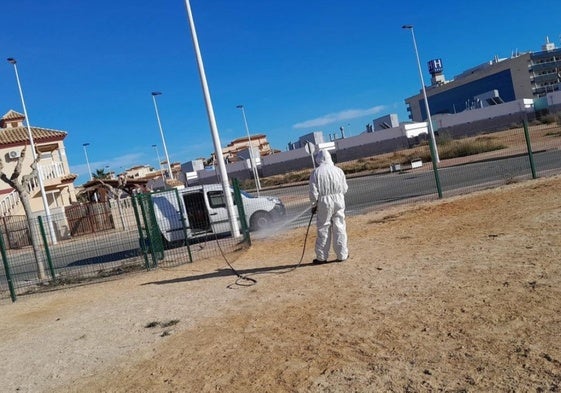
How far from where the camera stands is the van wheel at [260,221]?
635 inches

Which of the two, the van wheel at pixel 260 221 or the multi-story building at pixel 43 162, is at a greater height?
the multi-story building at pixel 43 162

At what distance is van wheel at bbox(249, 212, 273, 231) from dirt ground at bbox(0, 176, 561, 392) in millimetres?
5777

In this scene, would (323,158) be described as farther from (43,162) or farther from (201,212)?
(43,162)

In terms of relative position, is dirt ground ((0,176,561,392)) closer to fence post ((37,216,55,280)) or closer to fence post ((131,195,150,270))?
fence post ((131,195,150,270))

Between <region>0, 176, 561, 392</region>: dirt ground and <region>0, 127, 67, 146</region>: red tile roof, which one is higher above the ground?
<region>0, 127, 67, 146</region>: red tile roof

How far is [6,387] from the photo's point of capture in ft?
18.0

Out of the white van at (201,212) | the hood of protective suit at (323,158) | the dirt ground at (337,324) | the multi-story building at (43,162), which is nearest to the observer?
the dirt ground at (337,324)

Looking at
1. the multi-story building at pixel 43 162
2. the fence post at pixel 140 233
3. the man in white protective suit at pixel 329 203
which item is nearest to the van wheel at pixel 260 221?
the fence post at pixel 140 233

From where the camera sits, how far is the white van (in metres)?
13.3

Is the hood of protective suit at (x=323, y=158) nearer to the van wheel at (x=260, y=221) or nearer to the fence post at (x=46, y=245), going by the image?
the fence post at (x=46, y=245)

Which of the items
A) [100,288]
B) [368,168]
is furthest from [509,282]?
[368,168]

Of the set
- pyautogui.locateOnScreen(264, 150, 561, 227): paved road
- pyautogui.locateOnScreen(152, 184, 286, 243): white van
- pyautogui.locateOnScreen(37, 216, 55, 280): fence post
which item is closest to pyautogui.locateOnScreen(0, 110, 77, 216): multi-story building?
pyautogui.locateOnScreen(264, 150, 561, 227): paved road

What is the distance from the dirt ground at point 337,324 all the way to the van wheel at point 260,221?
578cm

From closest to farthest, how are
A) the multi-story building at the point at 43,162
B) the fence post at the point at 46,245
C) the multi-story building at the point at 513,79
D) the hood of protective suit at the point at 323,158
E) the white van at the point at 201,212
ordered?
1. the hood of protective suit at the point at 323,158
2. the fence post at the point at 46,245
3. the white van at the point at 201,212
4. the multi-story building at the point at 43,162
5. the multi-story building at the point at 513,79
